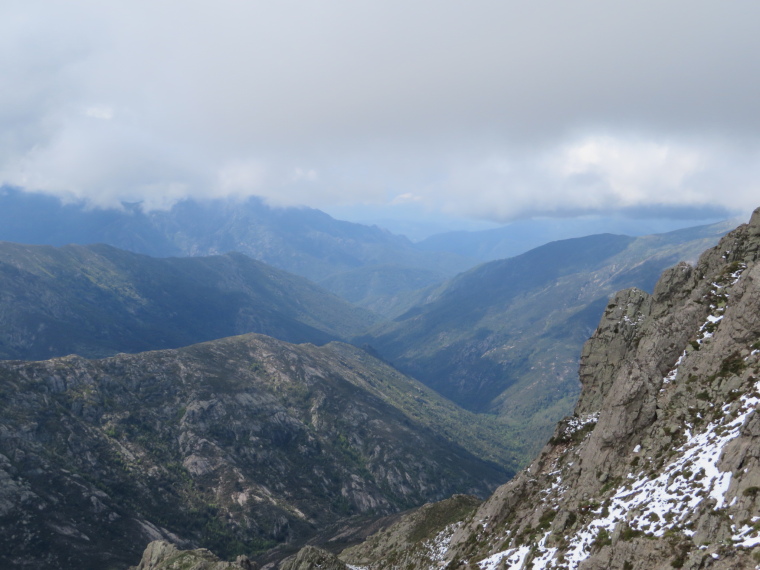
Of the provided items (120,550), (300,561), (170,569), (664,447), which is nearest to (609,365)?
(664,447)

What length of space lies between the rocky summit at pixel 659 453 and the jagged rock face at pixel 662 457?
0.48 feet

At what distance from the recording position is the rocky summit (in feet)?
139

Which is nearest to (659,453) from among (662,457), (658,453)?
(658,453)

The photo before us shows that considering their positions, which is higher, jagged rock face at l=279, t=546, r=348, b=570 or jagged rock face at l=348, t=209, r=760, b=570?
jagged rock face at l=348, t=209, r=760, b=570

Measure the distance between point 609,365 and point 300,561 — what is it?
75.9 m

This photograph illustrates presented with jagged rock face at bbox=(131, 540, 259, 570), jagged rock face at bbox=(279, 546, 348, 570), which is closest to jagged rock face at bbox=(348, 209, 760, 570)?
jagged rock face at bbox=(279, 546, 348, 570)

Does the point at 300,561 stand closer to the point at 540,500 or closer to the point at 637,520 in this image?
the point at 540,500

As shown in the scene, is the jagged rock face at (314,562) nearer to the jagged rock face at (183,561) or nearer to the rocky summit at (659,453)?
the jagged rock face at (183,561)

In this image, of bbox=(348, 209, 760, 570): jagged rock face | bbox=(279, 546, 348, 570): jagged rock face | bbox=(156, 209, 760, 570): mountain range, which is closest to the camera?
bbox=(348, 209, 760, 570): jagged rock face

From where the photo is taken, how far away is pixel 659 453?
186ft

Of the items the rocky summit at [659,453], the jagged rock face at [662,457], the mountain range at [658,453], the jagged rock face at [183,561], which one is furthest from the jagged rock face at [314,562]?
the mountain range at [658,453]

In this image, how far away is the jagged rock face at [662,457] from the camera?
4238cm

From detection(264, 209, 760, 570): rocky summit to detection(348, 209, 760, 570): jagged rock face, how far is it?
147 millimetres

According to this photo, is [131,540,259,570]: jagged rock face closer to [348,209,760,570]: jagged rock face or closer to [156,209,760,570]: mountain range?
[348,209,760,570]: jagged rock face
